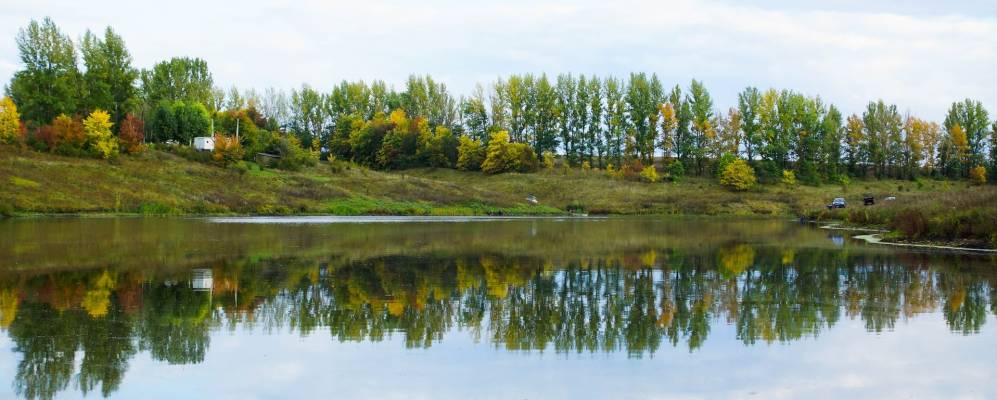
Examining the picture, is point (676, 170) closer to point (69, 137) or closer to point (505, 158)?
point (505, 158)

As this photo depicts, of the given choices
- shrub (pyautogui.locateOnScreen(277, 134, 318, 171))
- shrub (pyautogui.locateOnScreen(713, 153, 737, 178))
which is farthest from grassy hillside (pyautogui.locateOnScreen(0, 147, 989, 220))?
shrub (pyautogui.locateOnScreen(713, 153, 737, 178))

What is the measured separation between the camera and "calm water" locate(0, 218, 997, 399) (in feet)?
31.1

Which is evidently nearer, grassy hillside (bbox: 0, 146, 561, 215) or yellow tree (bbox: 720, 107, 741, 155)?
grassy hillside (bbox: 0, 146, 561, 215)

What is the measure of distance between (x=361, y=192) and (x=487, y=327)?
2652 inches

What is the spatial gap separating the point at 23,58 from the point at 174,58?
34.1 metres

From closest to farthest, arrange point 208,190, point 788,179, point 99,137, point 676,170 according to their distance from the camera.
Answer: point 208,190 → point 99,137 → point 788,179 → point 676,170

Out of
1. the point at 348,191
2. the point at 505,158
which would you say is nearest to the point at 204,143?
the point at 348,191

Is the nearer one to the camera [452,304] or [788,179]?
[452,304]

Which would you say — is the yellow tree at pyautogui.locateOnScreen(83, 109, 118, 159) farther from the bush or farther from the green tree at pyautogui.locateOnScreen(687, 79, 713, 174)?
the green tree at pyautogui.locateOnScreen(687, 79, 713, 174)

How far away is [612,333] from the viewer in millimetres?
12586

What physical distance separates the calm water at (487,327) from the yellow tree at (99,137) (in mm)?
53921

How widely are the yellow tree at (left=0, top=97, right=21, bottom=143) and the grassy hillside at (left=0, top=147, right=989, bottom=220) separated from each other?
120 inches

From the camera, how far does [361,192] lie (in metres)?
79.0

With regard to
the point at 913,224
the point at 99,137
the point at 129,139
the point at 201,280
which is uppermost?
the point at 129,139
